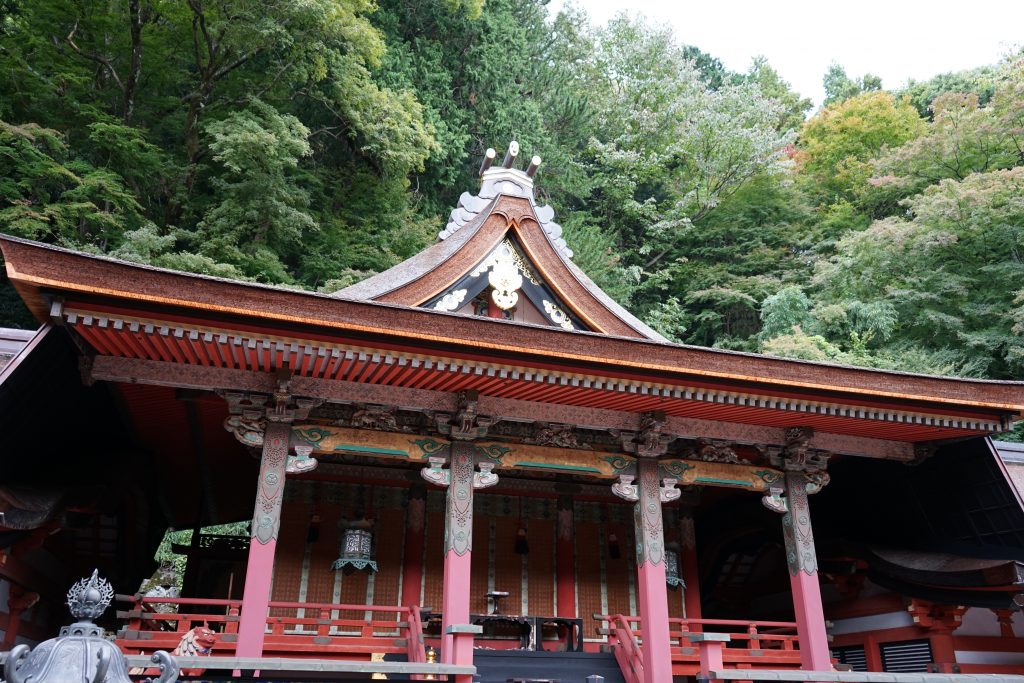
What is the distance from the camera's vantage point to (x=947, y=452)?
1079 cm

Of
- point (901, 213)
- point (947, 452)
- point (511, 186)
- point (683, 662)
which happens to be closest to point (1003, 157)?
point (901, 213)

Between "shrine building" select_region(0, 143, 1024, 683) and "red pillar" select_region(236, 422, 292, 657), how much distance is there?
28 mm

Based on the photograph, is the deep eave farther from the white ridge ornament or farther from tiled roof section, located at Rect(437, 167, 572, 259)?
tiled roof section, located at Rect(437, 167, 572, 259)

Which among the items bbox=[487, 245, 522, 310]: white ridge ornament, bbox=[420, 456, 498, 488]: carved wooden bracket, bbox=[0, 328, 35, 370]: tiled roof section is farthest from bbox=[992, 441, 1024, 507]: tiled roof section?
bbox=[0, 328, 35, 370]: tiled roof section

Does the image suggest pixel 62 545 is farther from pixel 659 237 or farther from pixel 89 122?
pixel 659 237

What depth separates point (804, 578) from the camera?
31.5ft

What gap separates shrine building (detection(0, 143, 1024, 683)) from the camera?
772 cm

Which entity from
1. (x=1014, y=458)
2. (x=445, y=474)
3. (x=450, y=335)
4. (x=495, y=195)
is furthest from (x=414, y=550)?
(x=1014, y=458)

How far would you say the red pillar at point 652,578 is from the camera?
8711 millimetres

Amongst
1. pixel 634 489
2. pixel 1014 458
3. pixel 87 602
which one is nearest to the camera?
pixel 87 602

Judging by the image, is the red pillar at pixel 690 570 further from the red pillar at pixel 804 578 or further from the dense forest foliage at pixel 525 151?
the dense forest foliage at pixel 525 151

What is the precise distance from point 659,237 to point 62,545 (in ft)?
79.6

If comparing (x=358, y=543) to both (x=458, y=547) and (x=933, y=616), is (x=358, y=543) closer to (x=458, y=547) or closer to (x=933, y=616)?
(x=458, y=547)

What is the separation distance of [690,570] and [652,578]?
3906 mm
